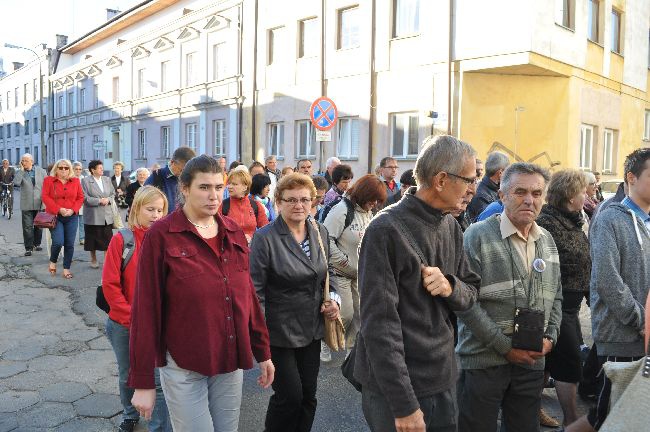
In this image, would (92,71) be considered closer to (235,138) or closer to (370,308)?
(235,138)

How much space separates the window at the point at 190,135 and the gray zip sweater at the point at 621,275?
25.2 m

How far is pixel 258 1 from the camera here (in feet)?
75.0

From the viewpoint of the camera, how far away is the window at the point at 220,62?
25.1 metres

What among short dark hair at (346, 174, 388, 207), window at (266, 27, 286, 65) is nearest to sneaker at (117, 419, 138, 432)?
short dark hair at (346, 174, 388, 207)

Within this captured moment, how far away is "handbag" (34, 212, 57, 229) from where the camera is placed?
30.4ft

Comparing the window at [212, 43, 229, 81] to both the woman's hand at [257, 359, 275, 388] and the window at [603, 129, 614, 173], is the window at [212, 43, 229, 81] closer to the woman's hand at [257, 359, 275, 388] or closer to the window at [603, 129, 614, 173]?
the window at [603, 129, 614, 173]

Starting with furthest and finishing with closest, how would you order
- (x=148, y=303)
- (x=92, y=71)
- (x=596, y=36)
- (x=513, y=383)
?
1. (x=92, y=71)
2. (x=596, y=36)
3. (x=513, y=383)
4. (x=148, y=303)

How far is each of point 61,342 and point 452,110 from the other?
13.2 metres

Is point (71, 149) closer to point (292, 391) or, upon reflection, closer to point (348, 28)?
point (348, 28)

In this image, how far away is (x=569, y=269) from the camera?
162 inches

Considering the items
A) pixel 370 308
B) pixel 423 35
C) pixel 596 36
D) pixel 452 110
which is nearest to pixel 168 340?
pixel 370 308

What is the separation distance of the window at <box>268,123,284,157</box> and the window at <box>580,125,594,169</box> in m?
10.6

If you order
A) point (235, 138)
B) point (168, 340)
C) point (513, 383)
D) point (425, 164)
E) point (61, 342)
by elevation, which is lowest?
point (61, 342)

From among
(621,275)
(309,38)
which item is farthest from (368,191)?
(309,38)
